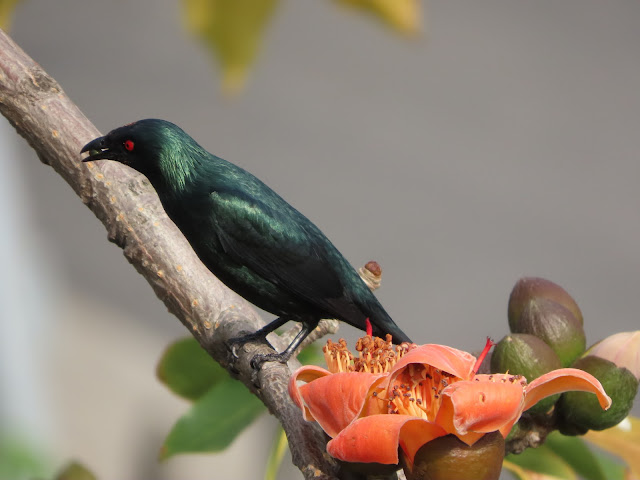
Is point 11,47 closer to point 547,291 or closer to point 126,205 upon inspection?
point 126,205

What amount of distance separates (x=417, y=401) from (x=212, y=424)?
0.35 m

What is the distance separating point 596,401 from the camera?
22.5 inches

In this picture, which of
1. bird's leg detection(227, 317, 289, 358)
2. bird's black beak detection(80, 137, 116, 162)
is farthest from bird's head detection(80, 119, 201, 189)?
bird's leg detection(227, 317, 289, 358)

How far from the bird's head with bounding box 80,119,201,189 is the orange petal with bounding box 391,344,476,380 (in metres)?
0.42

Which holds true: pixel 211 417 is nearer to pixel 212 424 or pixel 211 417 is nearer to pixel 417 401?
pixel 212 424

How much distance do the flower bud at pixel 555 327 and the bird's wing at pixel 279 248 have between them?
0.75ft

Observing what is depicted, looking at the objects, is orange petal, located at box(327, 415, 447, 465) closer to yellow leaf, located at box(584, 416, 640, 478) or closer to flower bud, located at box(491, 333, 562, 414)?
flower bud, located at box(491, 333, 562, 414)

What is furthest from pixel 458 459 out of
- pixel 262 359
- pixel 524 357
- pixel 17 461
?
pixel 17 461

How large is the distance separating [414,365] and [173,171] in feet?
1.32

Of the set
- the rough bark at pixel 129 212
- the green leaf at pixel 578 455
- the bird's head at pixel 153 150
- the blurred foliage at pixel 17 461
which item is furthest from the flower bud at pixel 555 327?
the blurred foliage at pixel 17 461

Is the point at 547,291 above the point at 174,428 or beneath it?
above

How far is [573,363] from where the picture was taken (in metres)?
0.60

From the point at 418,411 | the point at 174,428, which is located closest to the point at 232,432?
the point at 174,428

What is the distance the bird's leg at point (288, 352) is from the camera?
26.8 inches
